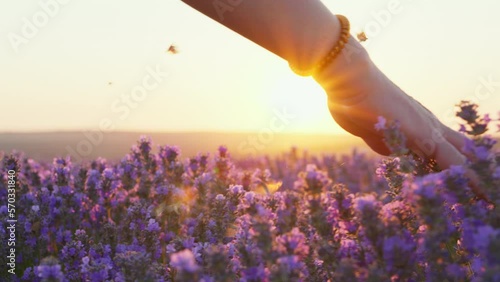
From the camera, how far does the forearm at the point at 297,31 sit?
2508mm

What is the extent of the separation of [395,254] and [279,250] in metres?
0.33

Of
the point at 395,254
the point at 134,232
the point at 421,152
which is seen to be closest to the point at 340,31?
the point at 421,152

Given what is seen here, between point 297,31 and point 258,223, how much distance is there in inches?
41.8

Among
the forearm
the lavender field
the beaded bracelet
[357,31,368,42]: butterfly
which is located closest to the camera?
the lavender field

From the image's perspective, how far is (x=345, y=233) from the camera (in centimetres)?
214

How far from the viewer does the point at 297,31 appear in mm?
2572

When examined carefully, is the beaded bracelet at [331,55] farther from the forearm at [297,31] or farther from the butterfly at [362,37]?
the butterfly at [362,37]

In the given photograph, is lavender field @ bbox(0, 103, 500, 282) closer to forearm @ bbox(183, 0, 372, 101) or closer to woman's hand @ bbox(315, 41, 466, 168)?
woman's hand @ bbox(315, 41, 466, 168)

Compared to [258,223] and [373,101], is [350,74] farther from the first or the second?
[258,223]

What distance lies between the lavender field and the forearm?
1.47ft

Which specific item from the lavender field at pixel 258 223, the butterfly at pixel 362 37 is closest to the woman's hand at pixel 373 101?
the lavender field at pixel 258 223

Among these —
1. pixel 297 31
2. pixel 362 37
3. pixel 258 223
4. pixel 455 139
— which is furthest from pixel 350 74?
pixel 362 37

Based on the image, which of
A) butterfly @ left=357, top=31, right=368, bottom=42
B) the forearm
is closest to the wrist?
the forearm

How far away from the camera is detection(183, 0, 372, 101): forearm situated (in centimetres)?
251
